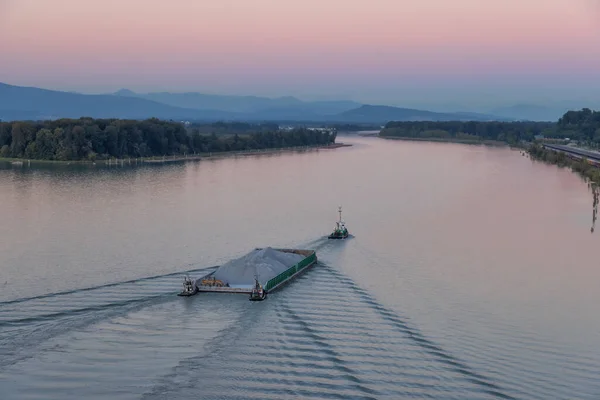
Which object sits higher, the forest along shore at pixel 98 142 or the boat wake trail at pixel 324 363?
the forest along shore at pixel 98 142

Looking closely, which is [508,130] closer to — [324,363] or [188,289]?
[188,289]

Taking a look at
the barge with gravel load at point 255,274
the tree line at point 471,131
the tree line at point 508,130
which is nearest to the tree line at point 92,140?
the barge with gravel load at point 255,274

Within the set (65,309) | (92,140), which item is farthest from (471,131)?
(65,309)

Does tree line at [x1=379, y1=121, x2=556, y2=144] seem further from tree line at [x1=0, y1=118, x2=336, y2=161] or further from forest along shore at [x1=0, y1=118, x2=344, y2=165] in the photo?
tree line at [x1=0, y1=118, x2=336, y2=161]

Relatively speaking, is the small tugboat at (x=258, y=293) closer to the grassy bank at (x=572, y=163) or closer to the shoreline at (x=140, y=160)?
the grassy bank at (x=572, y=163)

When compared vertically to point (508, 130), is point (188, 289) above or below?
below

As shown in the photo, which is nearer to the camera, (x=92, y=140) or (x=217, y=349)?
(x=217, y=349)
